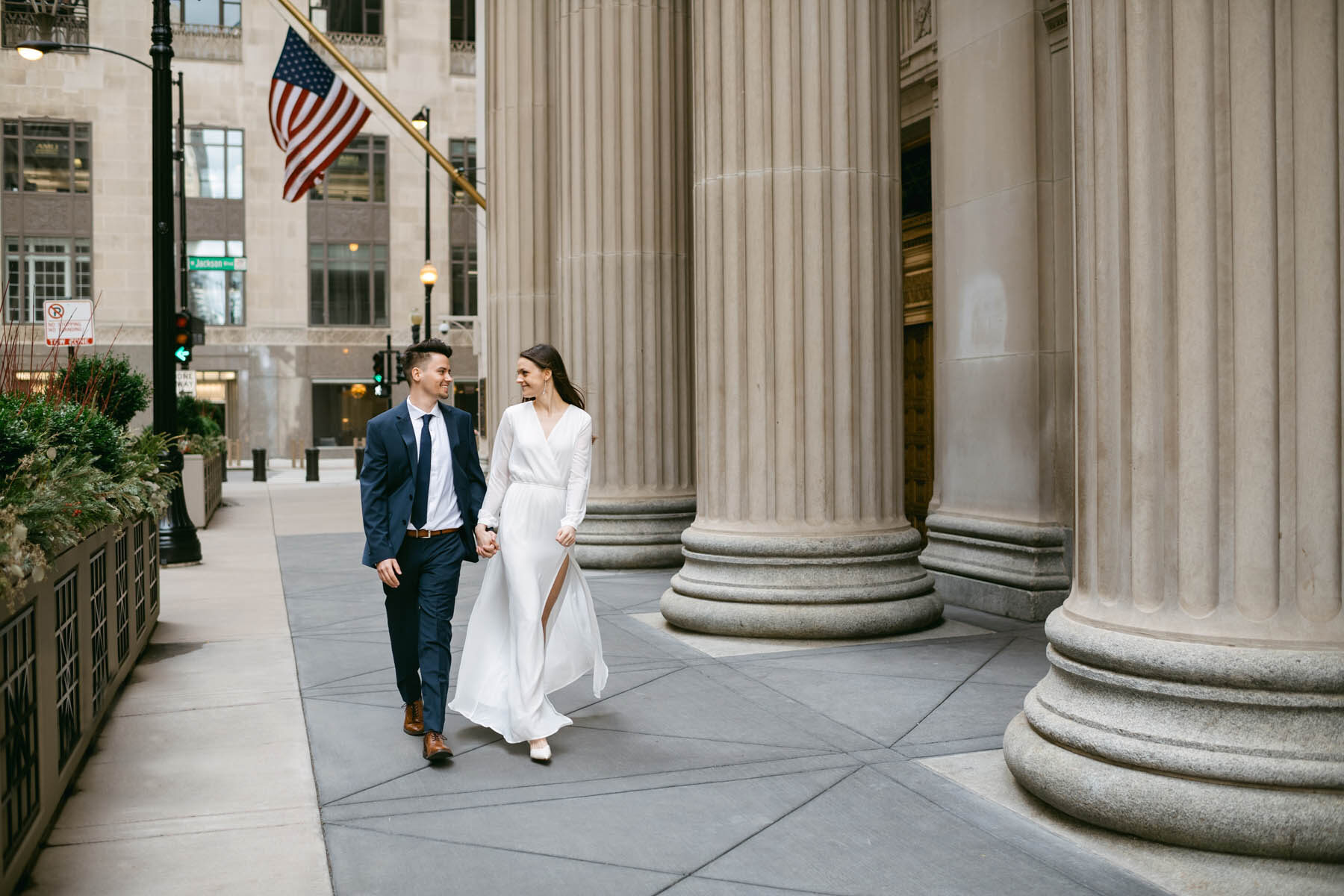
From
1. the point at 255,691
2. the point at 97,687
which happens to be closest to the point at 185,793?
the point at 97,687

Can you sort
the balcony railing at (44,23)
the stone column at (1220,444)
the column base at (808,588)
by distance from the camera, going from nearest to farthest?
the stone column at (1220,444) < the column base at (808,588) < the balcony railing at (44,23)

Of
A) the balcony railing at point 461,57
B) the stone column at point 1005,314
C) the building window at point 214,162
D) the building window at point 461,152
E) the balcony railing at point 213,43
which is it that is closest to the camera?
the stone column at point 1005,314

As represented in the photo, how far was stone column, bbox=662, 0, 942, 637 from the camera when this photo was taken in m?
8.64

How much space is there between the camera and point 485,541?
19.2 ft

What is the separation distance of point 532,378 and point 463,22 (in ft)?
170

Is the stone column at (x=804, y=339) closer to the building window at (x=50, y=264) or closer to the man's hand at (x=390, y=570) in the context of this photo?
the man's hand at (x=390, y=570)

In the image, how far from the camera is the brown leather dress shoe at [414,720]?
6062mm

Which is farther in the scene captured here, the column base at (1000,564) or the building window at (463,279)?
the building window at (463,279)

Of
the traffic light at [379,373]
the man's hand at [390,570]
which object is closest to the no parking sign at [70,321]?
the man's hand at [390,570]

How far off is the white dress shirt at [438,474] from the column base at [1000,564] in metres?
5.30

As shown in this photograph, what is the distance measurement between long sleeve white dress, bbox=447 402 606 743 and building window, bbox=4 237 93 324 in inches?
1945

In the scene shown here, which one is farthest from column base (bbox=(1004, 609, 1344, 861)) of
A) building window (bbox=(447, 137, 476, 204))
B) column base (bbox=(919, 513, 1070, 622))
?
building window (bbox=(447, 137, 476, 204))

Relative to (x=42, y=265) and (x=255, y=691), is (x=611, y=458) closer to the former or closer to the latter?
(x=255, y=691)

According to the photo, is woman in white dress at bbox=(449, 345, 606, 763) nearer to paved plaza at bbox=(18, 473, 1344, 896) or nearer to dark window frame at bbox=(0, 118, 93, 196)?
paved plaza at bbox=(18, 473, 1344, 896)
